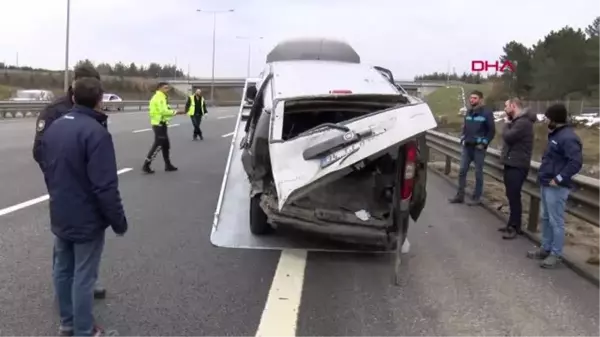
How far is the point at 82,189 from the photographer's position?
3770 mm

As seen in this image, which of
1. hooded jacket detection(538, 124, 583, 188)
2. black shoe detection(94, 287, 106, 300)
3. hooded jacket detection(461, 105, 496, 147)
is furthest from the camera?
hooded jacket detection(461, 105, 496, 147)

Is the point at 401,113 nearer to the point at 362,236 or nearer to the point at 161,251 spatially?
the point at 362,236

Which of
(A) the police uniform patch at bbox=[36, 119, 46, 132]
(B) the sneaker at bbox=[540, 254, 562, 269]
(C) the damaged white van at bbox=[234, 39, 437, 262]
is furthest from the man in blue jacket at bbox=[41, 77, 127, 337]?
(B) the sneaker at bbox=[540, 254, 562, 269]

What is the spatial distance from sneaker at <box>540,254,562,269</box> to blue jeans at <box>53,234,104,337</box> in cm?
426

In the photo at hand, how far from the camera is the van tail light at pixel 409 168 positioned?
220 inches

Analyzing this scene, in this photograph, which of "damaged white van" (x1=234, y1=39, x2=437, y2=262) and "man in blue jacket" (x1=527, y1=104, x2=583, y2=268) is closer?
"damaged white van" (x1=234, y1=39, x2=437, y2=262)

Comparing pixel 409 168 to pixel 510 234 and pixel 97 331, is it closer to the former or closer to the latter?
pixel 510 234

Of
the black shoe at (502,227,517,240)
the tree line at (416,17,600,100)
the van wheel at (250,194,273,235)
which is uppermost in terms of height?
the tree line at (416,17,600,100)

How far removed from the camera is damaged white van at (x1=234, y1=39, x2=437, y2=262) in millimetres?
5195

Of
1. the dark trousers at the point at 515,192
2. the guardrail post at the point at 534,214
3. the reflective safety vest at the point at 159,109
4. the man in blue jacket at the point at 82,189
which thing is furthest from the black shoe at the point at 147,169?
the man in blue jacket at the point at 82,189

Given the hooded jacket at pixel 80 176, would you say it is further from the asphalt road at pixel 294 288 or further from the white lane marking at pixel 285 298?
the white lane marking at pixel 285 298

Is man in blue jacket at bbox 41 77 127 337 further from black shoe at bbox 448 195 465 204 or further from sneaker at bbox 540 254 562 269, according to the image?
black shoe at bbox 448 195 465 204

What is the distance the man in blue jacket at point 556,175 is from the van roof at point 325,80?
161 cm

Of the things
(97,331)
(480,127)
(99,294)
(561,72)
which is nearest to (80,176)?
(97,331)
